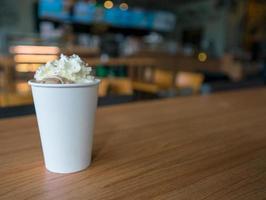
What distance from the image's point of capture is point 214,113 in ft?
3.61

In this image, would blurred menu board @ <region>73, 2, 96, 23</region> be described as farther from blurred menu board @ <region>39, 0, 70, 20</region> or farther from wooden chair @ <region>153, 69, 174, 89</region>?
wooden chair @ <region>153, 69, 174, 89</region>

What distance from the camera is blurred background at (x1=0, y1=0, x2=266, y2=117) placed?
136 inches

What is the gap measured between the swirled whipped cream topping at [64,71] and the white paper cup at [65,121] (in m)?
0.02

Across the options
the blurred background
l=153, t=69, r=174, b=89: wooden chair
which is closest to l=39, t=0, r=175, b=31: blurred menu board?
the blurred background

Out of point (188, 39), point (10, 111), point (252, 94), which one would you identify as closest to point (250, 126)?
point (252, 94)

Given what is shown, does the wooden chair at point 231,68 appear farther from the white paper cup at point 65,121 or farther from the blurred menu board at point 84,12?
the white paper cup at point 65,121

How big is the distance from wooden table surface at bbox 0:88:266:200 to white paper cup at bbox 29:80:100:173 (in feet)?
0.10

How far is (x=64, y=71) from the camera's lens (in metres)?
0.50

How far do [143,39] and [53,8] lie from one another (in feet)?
8.98

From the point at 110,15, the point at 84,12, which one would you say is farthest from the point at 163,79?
the point at 110,15

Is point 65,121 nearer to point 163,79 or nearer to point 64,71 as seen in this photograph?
point 64,71

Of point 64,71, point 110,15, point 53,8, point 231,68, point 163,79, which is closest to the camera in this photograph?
point 64,71

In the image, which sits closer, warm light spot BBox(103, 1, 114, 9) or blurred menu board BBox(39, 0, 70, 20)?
blurred menu board BBox(39, 0, 70, 20)

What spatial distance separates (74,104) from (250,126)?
2.14 feet
